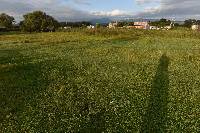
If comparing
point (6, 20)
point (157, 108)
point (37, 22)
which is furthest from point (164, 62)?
point (6, 20)

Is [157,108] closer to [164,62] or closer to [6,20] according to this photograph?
[164,62]

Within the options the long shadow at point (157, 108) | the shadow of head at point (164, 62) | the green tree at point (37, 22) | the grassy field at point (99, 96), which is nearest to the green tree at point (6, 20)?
the green tree at point (37, 22)

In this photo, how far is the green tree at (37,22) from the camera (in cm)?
13400

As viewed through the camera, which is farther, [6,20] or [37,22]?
[6,20]

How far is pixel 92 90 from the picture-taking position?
87.8 ft

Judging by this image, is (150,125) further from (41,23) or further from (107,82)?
(41,23)

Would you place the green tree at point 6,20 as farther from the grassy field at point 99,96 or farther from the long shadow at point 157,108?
the long shadow at point 157,108

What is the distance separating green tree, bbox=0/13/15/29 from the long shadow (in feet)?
419

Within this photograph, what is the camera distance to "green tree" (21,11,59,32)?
440 feet

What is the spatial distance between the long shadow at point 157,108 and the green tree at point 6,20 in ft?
419

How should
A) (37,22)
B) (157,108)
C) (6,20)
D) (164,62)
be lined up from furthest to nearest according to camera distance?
(6,20) → (37,22) → (164,62) → (157,108)

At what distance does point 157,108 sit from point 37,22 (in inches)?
4633

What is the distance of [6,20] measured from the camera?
153125 mm

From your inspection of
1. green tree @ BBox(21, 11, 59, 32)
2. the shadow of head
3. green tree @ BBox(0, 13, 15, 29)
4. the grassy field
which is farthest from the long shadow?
green tree @ BBox(0, 13, 15, 29)
